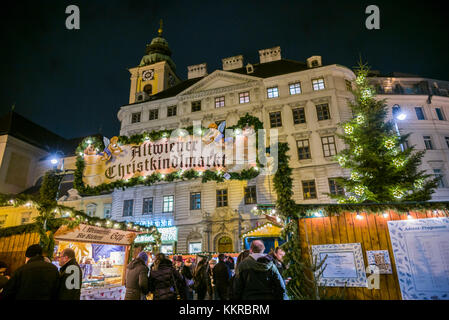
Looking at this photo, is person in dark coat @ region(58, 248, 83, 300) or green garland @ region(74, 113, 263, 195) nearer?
person in dark coat @ region(58, 248, 83, 300)

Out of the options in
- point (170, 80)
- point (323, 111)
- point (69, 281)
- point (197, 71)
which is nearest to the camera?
point (69, 281)

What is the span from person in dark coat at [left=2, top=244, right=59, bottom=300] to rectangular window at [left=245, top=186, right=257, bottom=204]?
19.7 m

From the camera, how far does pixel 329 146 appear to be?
2272 centimetres

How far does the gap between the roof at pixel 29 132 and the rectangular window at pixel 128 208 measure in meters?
22.7

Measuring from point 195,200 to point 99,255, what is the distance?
13.1 metres

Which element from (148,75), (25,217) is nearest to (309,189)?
(148,75)

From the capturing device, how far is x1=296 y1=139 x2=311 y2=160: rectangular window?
75.8ft

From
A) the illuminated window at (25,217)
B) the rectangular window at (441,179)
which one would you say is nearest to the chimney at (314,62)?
the rectangular window at (441,179)

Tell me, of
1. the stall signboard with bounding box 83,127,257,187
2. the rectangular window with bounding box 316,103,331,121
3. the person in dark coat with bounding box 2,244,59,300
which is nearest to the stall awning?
the stall signboard with bounding box 83,127,257,187

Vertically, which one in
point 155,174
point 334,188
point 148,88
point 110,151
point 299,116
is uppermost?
point 148,88

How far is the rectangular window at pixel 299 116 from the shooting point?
79.9 feet

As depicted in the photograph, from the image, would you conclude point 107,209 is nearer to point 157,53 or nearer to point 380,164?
point 157,53

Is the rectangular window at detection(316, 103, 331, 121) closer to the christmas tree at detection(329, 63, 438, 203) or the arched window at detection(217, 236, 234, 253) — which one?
the christmas tree at detection(329, 63, 438, 203)
